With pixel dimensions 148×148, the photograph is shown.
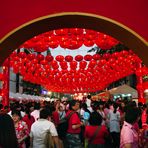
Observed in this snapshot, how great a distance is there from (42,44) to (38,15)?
5.84 metres

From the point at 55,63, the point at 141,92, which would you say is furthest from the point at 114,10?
the point at 141,92

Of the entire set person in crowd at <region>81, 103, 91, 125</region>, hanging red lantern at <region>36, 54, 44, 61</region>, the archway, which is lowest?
person in crowd at <region>81, 103, 91, 125</region>

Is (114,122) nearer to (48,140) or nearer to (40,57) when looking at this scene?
Answer: (48,140)

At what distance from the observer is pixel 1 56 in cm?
884

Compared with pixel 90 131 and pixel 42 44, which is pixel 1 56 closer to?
pixel 90 131

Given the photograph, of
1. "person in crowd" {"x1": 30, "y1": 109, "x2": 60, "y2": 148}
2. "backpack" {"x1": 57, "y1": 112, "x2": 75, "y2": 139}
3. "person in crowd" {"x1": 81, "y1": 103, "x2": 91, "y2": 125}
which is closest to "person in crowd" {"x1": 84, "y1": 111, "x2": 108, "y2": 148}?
"person in crowd" {"x1": 30, "y1": 109, "x2": 60, "y2": 148}

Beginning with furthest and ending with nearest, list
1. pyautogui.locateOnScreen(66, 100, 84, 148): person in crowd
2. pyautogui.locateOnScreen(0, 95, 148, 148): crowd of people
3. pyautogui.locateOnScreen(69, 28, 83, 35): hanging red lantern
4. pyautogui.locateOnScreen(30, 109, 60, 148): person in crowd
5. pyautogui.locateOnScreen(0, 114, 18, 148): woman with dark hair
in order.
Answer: pyautogui.locateOnScreen(69, 28, 83, 35): hanging red lantern
pyautogui.locateOnScreen(66, 100, 84, 148): person in crowd
pyautogui.locateOnScreen(30, 109, 60, 148): person in crowd
pyautogui.locateOnScreen(0, 95, 148, 148): crowd of people
pyautogui.locateOnScreen(0, 114, 18, 148): woman with dark hair

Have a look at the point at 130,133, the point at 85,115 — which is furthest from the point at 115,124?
the point at 130,133

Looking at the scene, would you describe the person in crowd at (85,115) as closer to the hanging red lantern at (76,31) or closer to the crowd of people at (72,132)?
the hanging red lantern at (76,31)

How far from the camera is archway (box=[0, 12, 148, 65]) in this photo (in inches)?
326

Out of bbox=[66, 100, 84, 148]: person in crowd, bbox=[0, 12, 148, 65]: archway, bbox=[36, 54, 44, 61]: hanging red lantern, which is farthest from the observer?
bbox=[36, 54, 44, 61]: hanging red lantern

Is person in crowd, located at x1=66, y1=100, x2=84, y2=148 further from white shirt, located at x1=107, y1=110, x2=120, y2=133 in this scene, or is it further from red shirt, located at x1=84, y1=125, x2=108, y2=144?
white shirt, located at x1=107, y1=110, x2=120, y2=133

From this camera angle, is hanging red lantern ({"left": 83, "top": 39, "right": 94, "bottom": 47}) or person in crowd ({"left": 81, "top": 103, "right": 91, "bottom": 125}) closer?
person in crowd ({"left": 81, "top": 103, "right": 91, "bottom": 125})

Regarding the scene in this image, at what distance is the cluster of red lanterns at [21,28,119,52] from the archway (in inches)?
185
